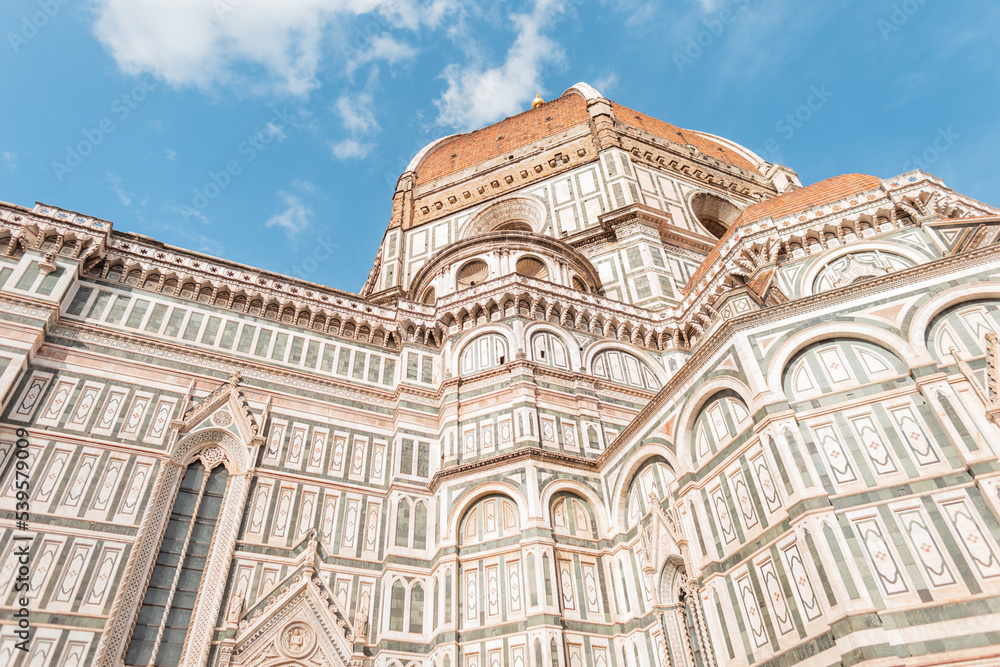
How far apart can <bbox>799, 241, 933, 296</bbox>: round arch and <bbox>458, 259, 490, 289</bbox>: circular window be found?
1002 centimetres

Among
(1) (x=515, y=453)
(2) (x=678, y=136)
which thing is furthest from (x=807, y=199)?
(2) (x=678, y=136)

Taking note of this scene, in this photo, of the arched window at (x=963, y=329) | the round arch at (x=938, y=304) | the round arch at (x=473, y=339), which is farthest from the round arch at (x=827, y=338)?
the round arch at (x=473, y=339)

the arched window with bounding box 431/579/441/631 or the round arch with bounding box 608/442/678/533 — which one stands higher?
the round arch with bounding box 608/442/678/533

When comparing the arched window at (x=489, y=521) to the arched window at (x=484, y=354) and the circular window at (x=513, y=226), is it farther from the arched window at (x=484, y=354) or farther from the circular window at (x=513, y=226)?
the circular window at (x=513, y=226)

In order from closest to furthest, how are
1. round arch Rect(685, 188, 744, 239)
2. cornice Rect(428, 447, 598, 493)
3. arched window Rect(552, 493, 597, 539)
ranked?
arched window Rect(552, 493, 597, 539)
cornice Rect(428, 447, 598, 493)
round arch Rect(685, 188, 744, 239)

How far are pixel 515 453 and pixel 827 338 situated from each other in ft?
24.7

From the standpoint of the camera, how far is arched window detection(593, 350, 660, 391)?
65.2ft

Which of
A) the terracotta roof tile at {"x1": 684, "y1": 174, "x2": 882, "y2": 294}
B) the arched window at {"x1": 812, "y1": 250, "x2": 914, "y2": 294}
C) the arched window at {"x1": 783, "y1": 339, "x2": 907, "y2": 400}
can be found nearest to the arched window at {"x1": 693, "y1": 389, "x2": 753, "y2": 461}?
the arched window at {"x1": 783, "y1": 339, "x2": 907, "y2": 400}

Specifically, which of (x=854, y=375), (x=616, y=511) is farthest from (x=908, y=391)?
(x=616, y=511)

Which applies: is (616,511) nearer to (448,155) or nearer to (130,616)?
(130,616)

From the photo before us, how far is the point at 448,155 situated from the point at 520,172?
8.07 metres

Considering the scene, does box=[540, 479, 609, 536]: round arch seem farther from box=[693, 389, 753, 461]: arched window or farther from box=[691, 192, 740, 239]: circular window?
box=[691, 192, 740, 239]: circular window

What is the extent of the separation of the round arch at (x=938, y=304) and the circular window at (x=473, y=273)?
46.0 ft

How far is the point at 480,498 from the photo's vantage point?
16.1 metres
